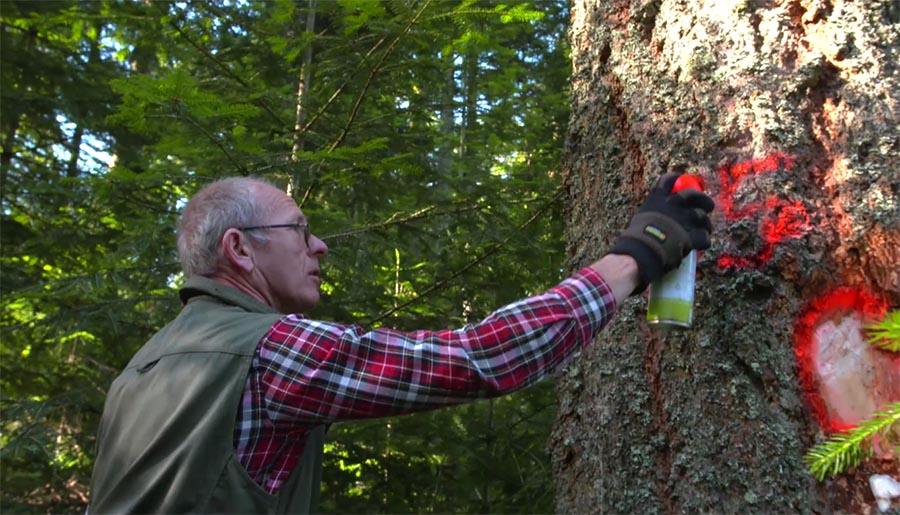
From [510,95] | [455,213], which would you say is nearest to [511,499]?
[455,213]

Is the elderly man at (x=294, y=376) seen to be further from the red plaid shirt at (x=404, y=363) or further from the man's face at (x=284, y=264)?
the man's face at (x=284, y=264)

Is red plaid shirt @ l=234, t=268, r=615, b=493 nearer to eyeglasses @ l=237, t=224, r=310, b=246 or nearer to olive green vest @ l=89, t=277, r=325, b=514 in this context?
olive green vest @ l=89, t=277, r=325, b=514

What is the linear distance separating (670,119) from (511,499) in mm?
3789

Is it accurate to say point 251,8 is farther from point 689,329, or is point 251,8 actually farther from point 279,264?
point 689,329

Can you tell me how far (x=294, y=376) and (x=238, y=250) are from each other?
62cm

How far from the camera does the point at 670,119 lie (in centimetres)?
253

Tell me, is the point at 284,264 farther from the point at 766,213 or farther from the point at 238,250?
the point at 766,213

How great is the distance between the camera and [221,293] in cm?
214

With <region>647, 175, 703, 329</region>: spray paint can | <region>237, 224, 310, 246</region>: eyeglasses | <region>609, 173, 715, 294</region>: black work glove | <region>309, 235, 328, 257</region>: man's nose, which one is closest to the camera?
<region>609, 173, 715, 294</region>: black work glove

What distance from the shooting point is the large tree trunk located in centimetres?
214

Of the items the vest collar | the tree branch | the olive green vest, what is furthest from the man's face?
the tree branch

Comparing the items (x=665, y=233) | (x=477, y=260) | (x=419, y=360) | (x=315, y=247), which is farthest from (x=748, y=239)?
(x=477, y=260)

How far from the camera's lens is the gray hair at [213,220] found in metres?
2.30

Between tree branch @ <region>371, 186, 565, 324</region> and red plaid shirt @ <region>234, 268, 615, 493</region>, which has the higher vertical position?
tree branch @ <region>371, 186, 565, 324</region>
